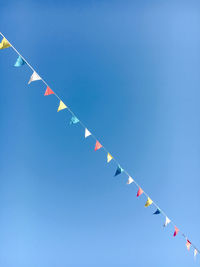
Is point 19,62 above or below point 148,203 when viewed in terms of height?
above

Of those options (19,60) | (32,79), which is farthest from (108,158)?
(19,60)

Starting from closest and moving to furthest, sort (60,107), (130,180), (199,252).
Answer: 1. (60,107)
2. (130,180)
3. (199,252)

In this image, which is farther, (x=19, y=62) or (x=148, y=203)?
(x=148, y=203)

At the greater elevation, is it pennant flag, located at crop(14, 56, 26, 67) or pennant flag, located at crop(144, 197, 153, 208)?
pennant flag, located at crop(14, 56, 26, 67)

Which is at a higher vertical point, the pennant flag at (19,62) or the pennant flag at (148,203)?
the pennant flag at (19,62)

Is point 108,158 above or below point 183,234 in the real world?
above

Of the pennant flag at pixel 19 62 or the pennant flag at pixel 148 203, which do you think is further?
the pennant flag at pixel 148 203

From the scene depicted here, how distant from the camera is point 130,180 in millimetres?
7770

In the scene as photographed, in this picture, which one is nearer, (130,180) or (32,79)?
(32,79)

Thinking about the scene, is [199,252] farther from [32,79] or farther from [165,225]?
[32,79]

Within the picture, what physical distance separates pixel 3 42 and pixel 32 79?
952 mm

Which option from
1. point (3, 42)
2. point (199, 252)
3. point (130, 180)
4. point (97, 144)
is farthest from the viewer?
point (199, 252)

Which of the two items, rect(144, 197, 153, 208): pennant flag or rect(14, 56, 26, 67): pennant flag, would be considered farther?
rect(144, 197, 153, 208): pennant flag

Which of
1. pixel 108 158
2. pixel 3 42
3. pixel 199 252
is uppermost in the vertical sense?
pixel 3 42
